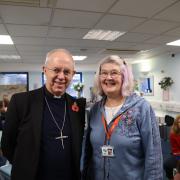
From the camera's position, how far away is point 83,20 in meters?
3.53

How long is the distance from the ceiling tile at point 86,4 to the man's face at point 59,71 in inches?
58.4

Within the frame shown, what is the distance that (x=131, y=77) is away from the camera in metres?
1.68

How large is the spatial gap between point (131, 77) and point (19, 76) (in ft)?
29.9

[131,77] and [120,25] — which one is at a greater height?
[120,25]

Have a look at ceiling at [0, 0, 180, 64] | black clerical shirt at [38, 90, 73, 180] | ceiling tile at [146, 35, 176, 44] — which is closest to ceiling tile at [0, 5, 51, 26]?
ceiling at [0, 0, 180, 64]

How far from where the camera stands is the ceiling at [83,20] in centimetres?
291

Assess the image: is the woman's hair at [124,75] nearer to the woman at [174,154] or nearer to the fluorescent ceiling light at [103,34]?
the woman at [174,154]

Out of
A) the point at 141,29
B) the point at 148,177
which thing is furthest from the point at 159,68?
the point at 148,177

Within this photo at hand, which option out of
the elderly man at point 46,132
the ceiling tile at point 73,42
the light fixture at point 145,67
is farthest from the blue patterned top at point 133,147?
the light fixture at point 145,67

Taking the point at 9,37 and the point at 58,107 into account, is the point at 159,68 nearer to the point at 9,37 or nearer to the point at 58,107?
the point at 9,37

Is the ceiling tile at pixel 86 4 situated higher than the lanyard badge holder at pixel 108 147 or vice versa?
the ceiling tile at pixel 86 4

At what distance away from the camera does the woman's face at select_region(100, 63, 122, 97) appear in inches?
63.8

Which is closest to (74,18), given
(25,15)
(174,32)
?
(25,15)

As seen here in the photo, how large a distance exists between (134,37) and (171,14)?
58.6 inches
